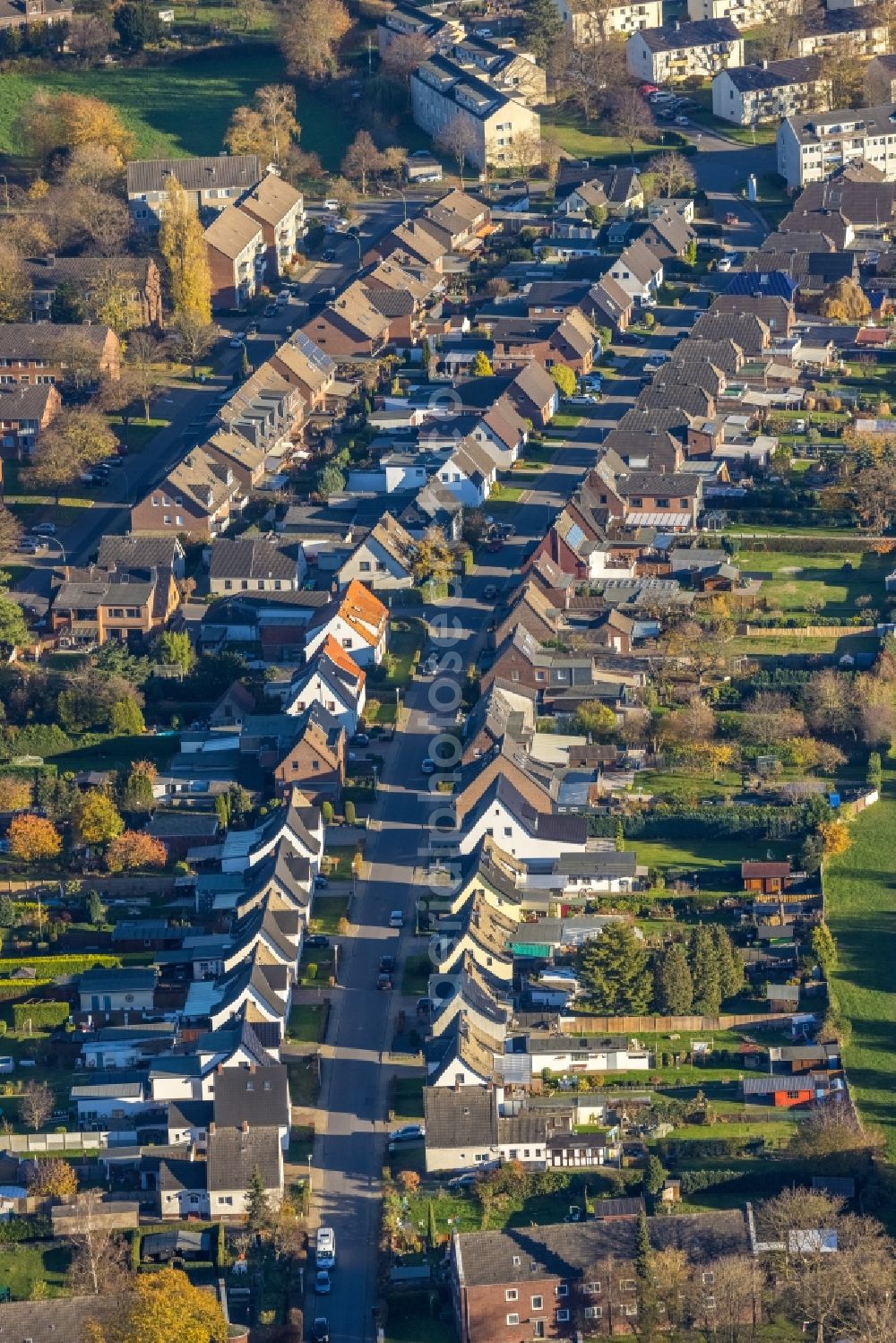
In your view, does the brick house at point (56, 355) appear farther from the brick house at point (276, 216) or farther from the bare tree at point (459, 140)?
the bare tree at point (459, 140)

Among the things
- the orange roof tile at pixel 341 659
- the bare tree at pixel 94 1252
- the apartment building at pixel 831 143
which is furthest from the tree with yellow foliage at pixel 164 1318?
the apartment building at pixel 831 143

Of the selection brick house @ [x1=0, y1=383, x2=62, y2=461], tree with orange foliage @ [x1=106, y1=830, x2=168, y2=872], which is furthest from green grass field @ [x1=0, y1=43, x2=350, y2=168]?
tree with orange foliage @ [x1=106, y1=830, x2=168, y2=872]

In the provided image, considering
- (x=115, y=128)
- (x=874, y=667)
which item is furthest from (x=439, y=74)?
(x=874, y=667)

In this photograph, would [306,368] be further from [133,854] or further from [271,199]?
[133,854]

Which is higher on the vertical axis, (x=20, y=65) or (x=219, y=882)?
(x=20, y=65)

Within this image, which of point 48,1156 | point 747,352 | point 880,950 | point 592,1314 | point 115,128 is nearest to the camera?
point 592,1314

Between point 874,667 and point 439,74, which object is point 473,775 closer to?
point 874,667
